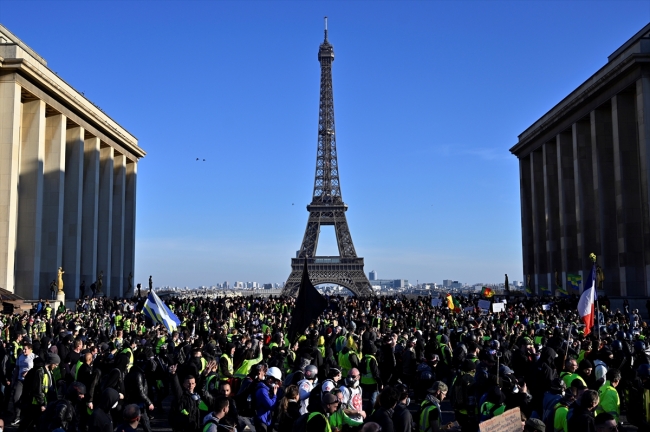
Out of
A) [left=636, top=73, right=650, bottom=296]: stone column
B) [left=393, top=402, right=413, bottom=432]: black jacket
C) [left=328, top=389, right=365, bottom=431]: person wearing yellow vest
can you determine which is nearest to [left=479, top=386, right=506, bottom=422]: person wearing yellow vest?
[left=393, top=402, right=413, bottom=432]: black jacket

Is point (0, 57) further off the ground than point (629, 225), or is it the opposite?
point (0, 57)

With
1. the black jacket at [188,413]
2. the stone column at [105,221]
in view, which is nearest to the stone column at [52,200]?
the stone column at [105,221]

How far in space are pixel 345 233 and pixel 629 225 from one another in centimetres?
6174

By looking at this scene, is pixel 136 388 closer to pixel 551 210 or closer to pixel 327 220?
pixel 551 210

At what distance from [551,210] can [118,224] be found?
119 feet

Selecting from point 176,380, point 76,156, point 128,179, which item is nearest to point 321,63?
point 128,179

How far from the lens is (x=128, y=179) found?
2630 inches

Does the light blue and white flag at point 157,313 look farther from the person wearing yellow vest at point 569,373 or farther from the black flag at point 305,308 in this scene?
the person wearing yellow vest at point 569,373

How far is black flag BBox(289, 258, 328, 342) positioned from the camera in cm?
1526

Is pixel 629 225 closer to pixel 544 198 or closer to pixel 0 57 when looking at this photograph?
pixel 544 198

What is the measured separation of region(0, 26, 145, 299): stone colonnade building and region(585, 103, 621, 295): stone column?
3462 cm

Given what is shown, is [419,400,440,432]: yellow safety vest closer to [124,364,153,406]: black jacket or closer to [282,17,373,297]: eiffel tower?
[124,364,153,406]: black jacket

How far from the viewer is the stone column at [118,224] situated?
61950 millimetres

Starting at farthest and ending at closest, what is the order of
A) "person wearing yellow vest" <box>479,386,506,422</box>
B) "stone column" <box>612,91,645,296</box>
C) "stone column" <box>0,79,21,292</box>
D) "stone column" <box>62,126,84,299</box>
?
1. "stone column" <box>62,126,84,299</box>
2. "stone column" <box>612,91,645,296</box>
3. "stone column" <box>0,79,21,292</box>
4. "person wearing yellow vest" <box>479,386,506,422</box>
